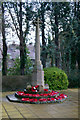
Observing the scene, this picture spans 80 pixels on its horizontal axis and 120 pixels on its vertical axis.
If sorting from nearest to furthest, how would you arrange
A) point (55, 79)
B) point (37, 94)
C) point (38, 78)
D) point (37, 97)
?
point (37, 97), point (37, 94), point (38, 78), point (55, 79)

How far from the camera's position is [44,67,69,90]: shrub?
10818 millimetres

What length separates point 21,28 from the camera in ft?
41.8

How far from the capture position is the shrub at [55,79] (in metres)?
10.8

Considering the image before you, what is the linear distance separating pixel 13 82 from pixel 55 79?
265 cm

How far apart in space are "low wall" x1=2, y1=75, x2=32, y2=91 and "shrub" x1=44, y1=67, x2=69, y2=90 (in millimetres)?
1350

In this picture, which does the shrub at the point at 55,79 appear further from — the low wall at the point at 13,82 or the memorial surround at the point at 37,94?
the memorial surround at the point at 37,94

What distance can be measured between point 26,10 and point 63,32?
133 inches

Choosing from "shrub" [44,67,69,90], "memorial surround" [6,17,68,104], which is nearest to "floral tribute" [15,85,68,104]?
"memorial surround" [6,17,68,104]

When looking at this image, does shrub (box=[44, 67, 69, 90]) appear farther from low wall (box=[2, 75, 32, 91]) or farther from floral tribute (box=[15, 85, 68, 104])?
floral tribute (box=[15, 85, 68, 104])

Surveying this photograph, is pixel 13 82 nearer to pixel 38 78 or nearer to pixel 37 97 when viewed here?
pixel 38 78

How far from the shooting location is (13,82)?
10.9 m

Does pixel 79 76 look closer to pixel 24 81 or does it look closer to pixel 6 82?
pixel 24 81

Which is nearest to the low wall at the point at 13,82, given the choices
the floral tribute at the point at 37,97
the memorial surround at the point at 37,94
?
the memorial surround at the point at 37,94

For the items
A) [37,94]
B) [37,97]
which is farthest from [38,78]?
[37,97]
